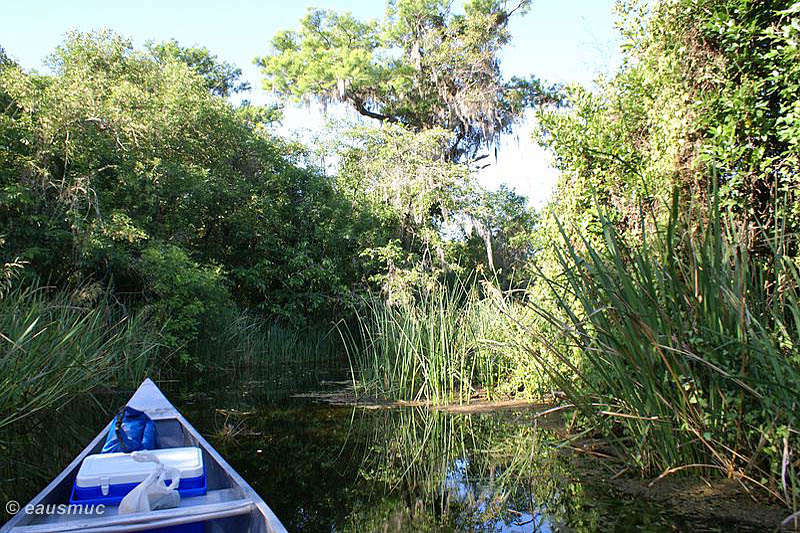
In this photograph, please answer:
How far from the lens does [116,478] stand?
7.74 feet

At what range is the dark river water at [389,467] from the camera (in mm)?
2779

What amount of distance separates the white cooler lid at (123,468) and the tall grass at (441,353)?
3.27m

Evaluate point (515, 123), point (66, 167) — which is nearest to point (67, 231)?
point (66, 167)

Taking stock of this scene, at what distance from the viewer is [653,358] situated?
2805 millimetres

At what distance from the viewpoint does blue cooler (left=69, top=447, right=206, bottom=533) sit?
7.62 feet

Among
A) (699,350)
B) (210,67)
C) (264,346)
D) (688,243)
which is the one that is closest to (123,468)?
(699,350)

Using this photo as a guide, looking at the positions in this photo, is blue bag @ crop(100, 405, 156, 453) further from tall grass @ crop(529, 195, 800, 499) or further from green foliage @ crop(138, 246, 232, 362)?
green foliage @ crop(138, 246, 232, 362)

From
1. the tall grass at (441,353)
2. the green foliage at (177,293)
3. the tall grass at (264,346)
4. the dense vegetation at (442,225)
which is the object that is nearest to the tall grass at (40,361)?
the dense vegetation at (442,225)

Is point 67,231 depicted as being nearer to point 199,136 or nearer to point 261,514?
point 199,136

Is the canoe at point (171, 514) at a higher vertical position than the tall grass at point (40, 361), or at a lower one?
lower

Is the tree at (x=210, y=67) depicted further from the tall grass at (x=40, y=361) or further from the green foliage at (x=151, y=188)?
the tall grass at (x=40, y=361)

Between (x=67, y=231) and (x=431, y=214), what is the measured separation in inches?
312

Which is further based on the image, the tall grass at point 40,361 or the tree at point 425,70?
the tree at point 425,70

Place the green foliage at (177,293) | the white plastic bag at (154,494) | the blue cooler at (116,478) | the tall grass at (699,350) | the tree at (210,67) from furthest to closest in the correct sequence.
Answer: the tree at (210,67) → the green foliage at (177,293) → the tall grass at (699,350) → the blue cooler at (116,478) → the white plastic bag at (154,494)
